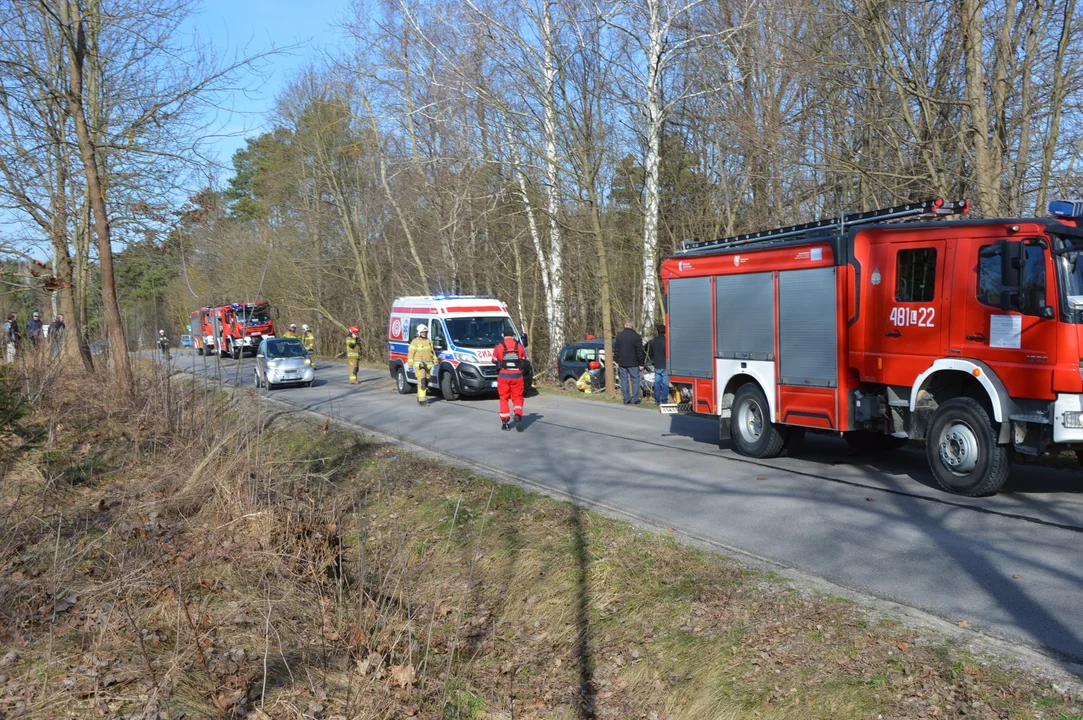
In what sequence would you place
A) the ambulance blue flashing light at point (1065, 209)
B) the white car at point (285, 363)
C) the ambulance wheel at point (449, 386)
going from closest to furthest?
the ambulance blue flashing light at point (1065, 209), the ambulance wheel at point (449, 386), the white car at point (285, 363)

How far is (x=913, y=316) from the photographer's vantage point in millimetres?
9625

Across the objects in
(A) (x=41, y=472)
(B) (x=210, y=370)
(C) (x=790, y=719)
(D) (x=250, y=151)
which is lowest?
(C) (x=790, y=719)

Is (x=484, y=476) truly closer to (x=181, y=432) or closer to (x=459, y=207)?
(x=181, y=432)

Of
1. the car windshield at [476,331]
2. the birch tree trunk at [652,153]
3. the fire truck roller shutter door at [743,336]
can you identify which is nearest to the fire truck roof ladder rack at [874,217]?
the fire truck roller shutter door at [743,336]

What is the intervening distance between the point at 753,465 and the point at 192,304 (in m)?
10.3

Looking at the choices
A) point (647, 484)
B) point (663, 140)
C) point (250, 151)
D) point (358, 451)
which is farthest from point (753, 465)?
point (250, 151)

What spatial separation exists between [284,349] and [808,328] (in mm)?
19792

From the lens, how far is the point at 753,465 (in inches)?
455

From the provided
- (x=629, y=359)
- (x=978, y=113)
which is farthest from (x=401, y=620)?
(x=629, y=359)

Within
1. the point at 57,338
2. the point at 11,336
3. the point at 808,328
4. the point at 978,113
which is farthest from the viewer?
the point at 11,336

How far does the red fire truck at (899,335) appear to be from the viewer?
8.44 metres

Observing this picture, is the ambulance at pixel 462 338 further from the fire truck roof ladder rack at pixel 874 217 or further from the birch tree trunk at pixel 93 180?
the fire truck roof ladder rack at pixel 874 217

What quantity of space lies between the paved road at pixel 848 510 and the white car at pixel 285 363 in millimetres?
11363

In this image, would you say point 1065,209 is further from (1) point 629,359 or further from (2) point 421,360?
(2) point 421,360
